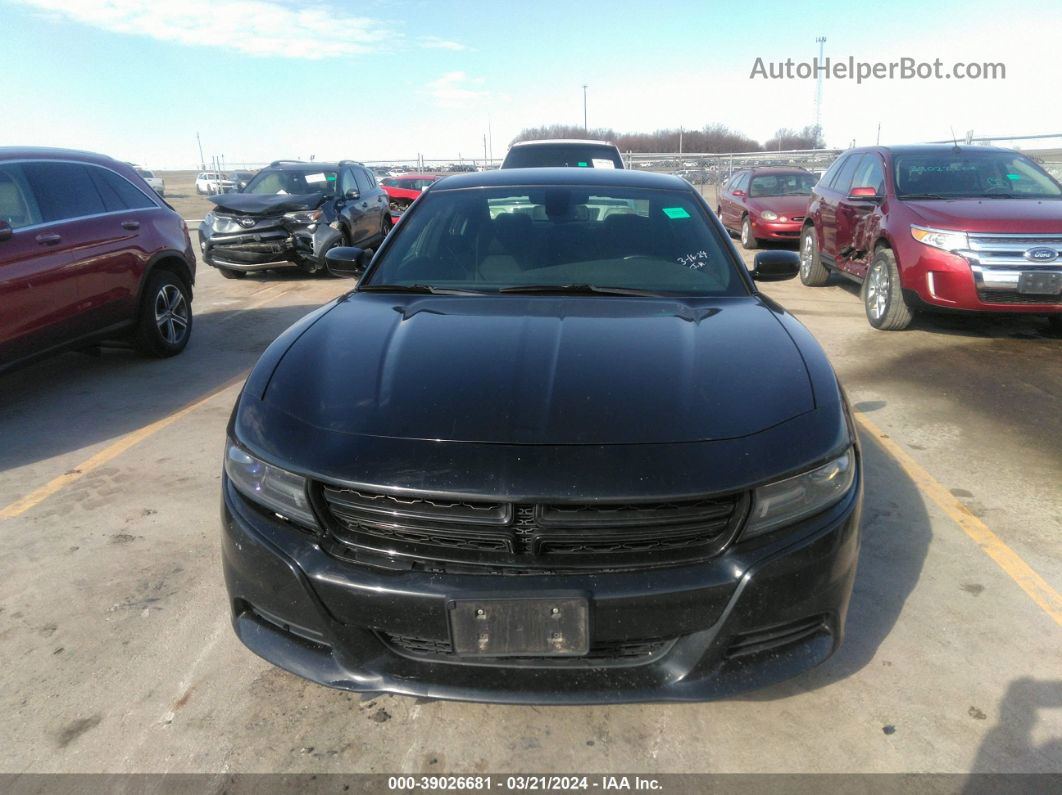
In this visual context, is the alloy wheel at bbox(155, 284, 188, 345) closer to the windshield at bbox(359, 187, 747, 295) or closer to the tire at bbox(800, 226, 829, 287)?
the windshield at bbox(359, 187, 747, 295)

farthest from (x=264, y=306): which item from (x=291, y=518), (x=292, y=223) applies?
(x=291, y=518)

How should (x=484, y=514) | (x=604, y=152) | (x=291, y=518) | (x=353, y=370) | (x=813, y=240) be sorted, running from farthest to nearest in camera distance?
(x=604, y=152) < (x=813, y=240) < (x=353, y=370) < (x=291, y=518) < (x=484, y=514)

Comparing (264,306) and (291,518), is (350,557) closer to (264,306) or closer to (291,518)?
(291,518)

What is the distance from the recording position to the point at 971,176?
7266 millimetres

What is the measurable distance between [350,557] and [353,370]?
0.64m

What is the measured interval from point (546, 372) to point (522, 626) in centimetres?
75

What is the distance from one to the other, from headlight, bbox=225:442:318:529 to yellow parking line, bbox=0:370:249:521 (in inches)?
86.3

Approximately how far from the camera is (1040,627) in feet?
8.76

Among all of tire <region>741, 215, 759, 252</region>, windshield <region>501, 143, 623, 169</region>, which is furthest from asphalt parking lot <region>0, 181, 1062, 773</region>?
tire <region>741, 215, 759, 252</region>

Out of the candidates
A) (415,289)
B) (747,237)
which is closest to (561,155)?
(747,237)

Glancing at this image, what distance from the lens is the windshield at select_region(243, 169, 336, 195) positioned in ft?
37.3

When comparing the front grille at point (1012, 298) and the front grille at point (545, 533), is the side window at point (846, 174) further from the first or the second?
the front grille at point (545, 533)

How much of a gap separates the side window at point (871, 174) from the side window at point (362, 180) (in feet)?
25.1

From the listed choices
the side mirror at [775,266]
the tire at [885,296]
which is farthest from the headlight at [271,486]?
the tire at [885,296]
